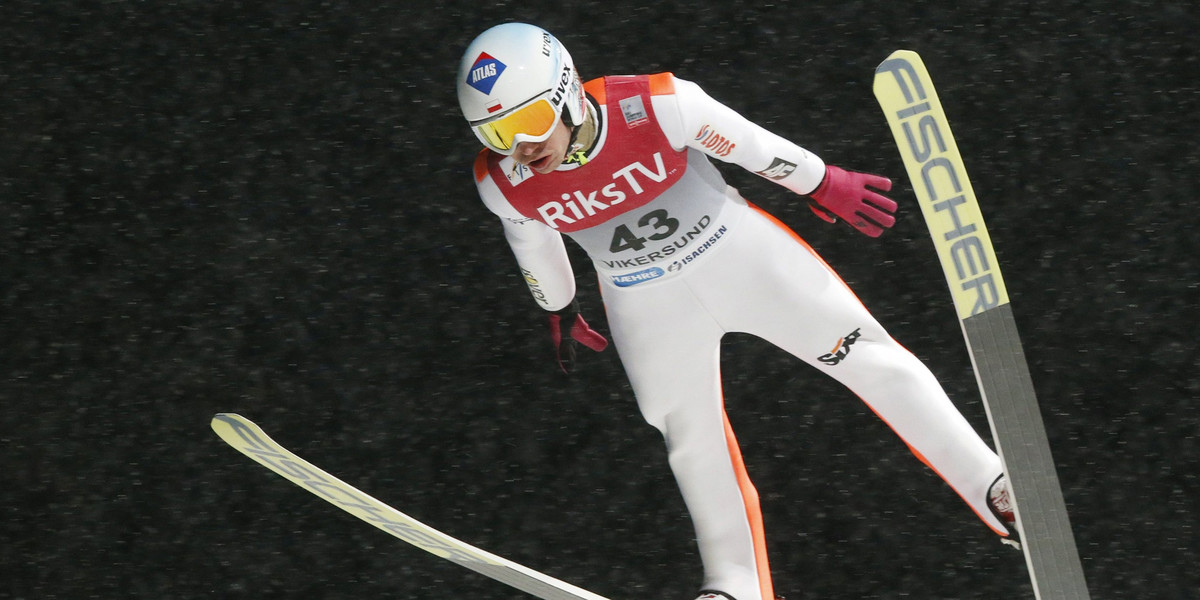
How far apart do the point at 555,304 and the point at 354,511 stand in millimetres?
450

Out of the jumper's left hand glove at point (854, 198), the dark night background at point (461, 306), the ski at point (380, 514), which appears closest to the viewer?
the jumper's left hand glove at point (854, 198)

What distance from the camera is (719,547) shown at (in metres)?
1.90

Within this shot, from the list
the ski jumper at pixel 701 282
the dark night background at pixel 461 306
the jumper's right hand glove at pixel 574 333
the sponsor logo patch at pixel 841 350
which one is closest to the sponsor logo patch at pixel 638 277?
the ski jumper at pixel 701 282

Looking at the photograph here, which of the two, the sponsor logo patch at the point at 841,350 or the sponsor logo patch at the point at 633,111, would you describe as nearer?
the sponsor logo patch at the point at 633,111

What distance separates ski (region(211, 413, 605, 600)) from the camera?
185 cm

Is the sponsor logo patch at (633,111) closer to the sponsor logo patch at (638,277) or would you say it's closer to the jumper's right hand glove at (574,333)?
the sponsor logo patch at (638,277)

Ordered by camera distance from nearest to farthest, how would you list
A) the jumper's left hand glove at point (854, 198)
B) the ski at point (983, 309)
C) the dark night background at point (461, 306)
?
1. the ski at point (983, 309)
2. the jumper's left hand glove at point (854, 198)
3. the dark night background at point (461, 306)

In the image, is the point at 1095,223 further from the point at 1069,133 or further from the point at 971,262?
the point at 971,262

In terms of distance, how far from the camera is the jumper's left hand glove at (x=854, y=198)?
5.68 ft

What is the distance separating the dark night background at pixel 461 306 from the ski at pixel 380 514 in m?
0.30

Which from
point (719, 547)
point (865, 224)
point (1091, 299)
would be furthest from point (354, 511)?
point (1091, 299)

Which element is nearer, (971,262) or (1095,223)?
(971,262)

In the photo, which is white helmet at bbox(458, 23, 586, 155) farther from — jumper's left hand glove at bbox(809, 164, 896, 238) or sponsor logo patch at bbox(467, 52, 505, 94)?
jumper's left hand glove at bbox(809, 164, 896, 238)

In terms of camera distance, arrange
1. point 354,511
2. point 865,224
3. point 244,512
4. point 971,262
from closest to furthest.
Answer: point 971,262 → point 865,224 → point 354,511 → point 244,512
